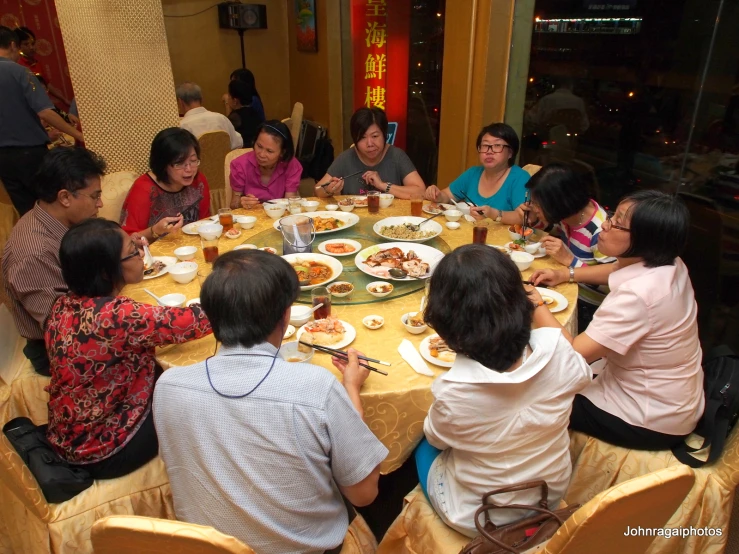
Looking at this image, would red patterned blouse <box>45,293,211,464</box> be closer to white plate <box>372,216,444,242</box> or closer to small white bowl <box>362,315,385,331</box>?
small white bowl <box>362,315,385,331</box>

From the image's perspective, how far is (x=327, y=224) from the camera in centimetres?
278

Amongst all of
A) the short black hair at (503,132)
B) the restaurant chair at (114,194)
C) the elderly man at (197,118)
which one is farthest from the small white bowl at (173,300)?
the elderly man at (197,118)

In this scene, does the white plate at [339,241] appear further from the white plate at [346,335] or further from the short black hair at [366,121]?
the short black hair at [366,121]

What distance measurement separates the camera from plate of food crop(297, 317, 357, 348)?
1.72 meters

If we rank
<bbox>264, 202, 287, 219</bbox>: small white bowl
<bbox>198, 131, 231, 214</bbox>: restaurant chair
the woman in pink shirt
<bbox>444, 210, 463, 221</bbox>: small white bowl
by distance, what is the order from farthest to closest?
<bbox>198, 131, 231, 214</bbox>: restaurant chair < the woman in pink shirt < <bbox>264, 202, 287, 219</bbox>: small white bowl < <bbox>444, 210, 463, 221</bbox>: small white bowl

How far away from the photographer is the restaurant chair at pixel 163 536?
928mm

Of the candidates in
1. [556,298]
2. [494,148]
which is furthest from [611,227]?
[494,148]

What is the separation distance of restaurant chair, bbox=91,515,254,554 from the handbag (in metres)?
0.62

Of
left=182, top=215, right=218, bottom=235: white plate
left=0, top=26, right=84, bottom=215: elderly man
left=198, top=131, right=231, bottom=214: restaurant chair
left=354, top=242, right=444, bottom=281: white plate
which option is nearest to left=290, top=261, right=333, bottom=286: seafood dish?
left=354, top=242, right=444, bottom=281: white plate

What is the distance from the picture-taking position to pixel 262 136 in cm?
323

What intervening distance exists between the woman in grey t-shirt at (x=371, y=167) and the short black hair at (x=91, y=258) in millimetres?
1926

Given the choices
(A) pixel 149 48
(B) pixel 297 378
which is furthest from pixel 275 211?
(B) pixel 297 378

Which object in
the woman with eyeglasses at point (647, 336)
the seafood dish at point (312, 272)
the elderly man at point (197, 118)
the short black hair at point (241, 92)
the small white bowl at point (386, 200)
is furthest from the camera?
the short black hair at point (241, 92)

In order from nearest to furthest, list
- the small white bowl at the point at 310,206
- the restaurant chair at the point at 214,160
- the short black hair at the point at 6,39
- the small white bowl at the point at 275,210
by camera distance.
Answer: the small white bowl at the point at 275,210 < the small white bowl at the point at 310,206 < the short black hair at the point at 6,39 < the restaurant chair at the point at 214,160
